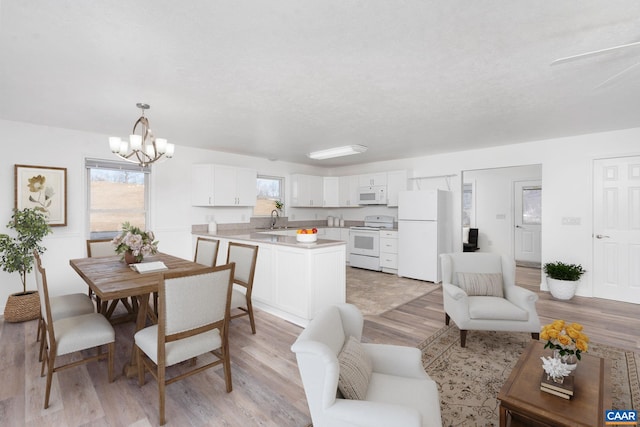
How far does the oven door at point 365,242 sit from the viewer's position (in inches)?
241

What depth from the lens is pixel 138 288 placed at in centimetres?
207

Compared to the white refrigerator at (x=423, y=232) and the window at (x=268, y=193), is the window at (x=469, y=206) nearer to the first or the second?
the white refrigerator at (x=423, y=232)

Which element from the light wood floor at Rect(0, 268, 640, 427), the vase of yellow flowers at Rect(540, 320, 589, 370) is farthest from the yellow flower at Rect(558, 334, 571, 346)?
the light wood floor at Rect(0, 268, 640, 427)

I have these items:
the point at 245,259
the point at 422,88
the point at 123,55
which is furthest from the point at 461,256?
the point at 123,55

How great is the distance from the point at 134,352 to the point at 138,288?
71cm

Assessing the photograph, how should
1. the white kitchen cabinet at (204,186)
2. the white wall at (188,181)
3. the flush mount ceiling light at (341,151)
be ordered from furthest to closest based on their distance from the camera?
the white kitchen cabinet at (204,186) → the flush mount ceiling light at (341,151) → the white wall at (188,181)

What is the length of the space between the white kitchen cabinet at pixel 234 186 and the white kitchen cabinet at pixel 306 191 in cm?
105

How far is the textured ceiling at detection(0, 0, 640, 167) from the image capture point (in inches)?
64.4

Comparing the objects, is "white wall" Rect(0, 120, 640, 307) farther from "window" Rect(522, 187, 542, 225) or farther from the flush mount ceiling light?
"window" Rect(522, 187, 542, 225)

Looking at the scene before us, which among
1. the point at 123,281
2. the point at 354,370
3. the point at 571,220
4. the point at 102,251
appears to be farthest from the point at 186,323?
the point at 571,220

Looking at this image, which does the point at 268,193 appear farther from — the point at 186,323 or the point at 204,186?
the point at 186,323

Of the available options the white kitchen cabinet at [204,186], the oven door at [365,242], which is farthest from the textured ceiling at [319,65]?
the oven door at [365,242]

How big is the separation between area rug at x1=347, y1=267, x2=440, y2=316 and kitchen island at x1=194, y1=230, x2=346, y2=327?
66cm

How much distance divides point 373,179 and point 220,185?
3194 millimetres
